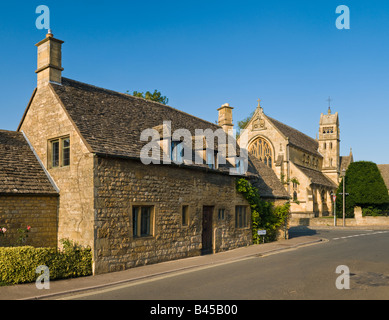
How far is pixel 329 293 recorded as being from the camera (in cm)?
1030

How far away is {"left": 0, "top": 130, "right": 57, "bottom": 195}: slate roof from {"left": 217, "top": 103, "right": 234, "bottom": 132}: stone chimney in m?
13.3

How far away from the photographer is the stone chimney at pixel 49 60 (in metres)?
15.9

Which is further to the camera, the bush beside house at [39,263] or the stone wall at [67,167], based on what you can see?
the stone wall at [67,167]

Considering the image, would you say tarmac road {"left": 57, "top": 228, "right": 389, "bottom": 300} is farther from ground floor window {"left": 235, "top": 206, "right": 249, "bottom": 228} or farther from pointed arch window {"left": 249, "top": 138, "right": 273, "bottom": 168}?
pointed arch window {"left": 249, "top": 138, "right": 273, "bottom": 168}

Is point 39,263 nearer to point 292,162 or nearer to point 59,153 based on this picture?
point 59,153

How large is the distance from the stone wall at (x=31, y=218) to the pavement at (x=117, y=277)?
278 cm

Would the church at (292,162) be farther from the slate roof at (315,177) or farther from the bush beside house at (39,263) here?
the bush beside house at (39,263)

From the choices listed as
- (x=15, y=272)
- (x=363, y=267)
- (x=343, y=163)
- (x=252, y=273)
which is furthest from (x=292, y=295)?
(x=343, y=163)

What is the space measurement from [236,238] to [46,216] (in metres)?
10.2

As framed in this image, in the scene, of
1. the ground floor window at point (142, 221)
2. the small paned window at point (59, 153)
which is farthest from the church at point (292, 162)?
the small paned window at point (59, 153)

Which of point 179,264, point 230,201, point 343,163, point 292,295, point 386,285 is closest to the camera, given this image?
point 292,295

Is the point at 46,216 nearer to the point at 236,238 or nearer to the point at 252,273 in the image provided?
the point at 252,273

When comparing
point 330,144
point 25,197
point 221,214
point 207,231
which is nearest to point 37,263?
point 25,197

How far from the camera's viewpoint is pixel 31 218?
14227 mm
